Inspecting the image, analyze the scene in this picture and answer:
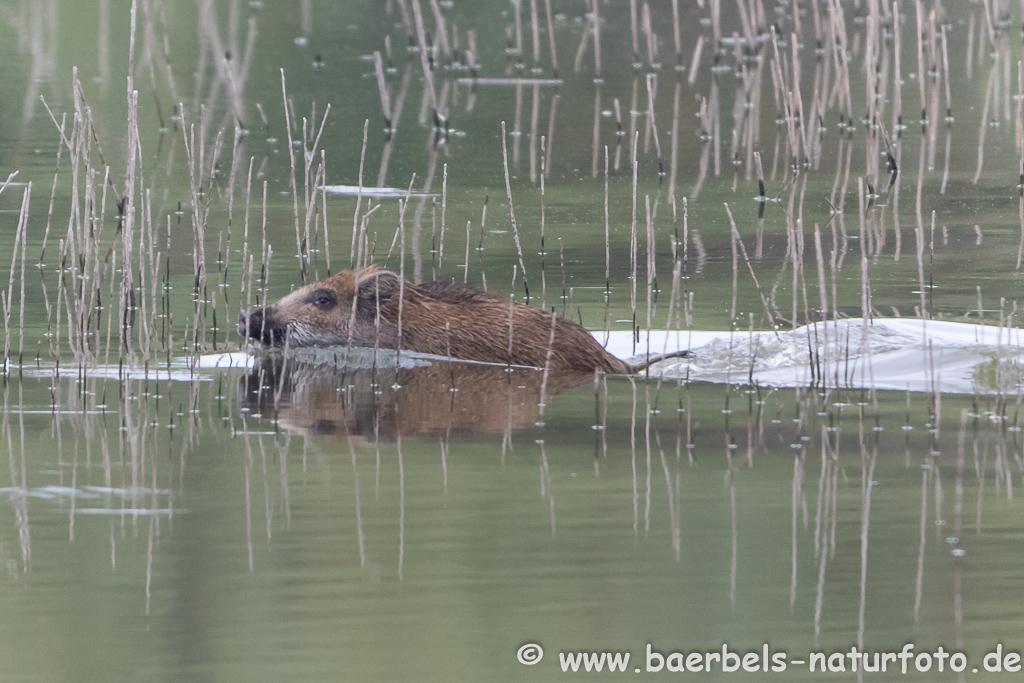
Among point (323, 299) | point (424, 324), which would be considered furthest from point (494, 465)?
point (323, 299)

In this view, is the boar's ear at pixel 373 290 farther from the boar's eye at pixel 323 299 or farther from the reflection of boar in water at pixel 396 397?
the reflection of boar in water at pixel 396 397

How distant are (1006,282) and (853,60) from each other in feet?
47.6

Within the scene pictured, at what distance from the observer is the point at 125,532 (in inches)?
291

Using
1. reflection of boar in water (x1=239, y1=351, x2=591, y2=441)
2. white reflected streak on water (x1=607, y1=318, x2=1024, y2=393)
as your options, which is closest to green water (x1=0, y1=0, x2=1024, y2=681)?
reflection of boar in water (x1=239, y1=351, x2=591, y2=441)

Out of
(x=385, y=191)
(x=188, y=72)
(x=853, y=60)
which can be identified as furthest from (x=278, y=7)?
(x=385, y=191)

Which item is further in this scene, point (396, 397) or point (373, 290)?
point (373, 290)

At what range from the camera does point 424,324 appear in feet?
38.0

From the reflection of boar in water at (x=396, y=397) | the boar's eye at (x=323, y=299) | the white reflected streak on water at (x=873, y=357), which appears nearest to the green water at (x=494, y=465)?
the reflection of boar in water at (x=396, y=397)

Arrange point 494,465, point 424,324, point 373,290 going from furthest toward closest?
point 373,290
point 424,324
point 494,465

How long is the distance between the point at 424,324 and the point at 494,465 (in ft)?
10.2

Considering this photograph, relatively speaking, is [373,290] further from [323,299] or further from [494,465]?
[494,465]

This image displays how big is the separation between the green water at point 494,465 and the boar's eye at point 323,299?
0.53 meters

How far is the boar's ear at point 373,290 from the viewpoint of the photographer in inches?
459

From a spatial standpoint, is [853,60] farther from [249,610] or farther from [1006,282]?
[249,610]
